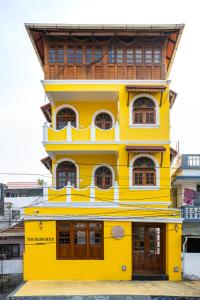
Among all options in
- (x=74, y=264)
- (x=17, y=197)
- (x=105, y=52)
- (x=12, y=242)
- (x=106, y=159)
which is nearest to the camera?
(x=74, y=264)

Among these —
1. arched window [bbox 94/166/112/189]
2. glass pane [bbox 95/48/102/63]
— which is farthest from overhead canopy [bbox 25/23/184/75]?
arched window [bbox 94/166/112/189]

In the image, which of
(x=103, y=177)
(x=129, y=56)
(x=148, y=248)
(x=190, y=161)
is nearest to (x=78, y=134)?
(x=103, y=177)

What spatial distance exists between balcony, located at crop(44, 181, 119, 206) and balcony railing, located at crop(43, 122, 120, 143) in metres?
2.08

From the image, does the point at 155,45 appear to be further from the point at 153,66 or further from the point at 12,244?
the point at 12,244

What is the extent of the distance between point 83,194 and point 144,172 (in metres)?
2.99

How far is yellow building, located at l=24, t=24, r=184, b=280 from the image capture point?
16.3 m

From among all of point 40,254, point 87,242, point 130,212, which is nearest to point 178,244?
point 130,212

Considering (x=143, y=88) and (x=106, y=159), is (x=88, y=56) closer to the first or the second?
(x=143, y=88)

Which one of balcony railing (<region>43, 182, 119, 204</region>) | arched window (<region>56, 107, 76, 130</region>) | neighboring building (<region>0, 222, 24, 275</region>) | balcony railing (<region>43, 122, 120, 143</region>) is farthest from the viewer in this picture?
neighboring building (<region>0, 222, 24, 275</region>)

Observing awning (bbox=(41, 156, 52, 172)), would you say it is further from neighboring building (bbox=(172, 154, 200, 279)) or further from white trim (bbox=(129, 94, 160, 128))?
neighboring building (bbox=(172, 154, 200, 279))

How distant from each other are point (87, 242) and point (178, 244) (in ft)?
12.9

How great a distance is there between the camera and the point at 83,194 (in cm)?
1661

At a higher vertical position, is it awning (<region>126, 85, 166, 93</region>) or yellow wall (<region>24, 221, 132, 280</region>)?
awning (<region>126, 85, 166, 93</region>)

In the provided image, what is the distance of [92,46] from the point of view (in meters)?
17.8
